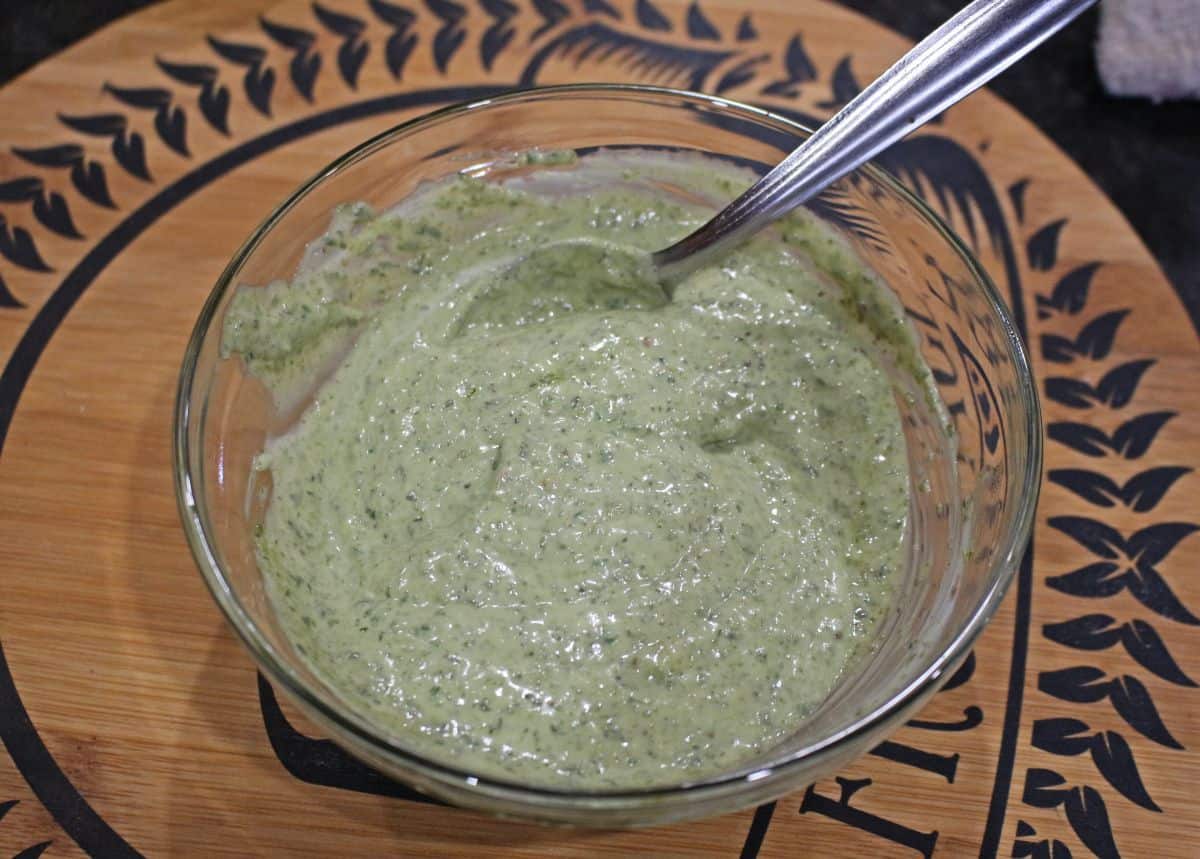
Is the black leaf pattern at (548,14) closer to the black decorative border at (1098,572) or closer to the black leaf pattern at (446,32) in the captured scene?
the black leaf pattern at (446,32)

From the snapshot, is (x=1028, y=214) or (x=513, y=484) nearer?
(x=513, y=484)

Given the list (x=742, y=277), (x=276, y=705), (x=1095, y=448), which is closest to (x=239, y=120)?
(x=742, y=277)

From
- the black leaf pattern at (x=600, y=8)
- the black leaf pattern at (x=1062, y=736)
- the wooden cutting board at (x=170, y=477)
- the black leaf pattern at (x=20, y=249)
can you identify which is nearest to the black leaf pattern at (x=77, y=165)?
the wooden cutting board at (x=170, y=477)

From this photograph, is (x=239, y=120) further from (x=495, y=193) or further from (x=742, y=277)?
(x=742, y=277)

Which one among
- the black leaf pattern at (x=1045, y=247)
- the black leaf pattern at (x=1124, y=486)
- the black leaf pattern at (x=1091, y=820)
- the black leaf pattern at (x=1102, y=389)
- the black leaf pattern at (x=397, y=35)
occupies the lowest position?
the black leaf pattern at (x=1091, y=820)

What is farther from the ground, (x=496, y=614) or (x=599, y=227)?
(x=599, y=227)

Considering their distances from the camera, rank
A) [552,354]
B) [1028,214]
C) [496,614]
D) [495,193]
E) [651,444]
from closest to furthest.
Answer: [496,614]
[651,444]
[552,354]
[495,193]
[1028,214]
